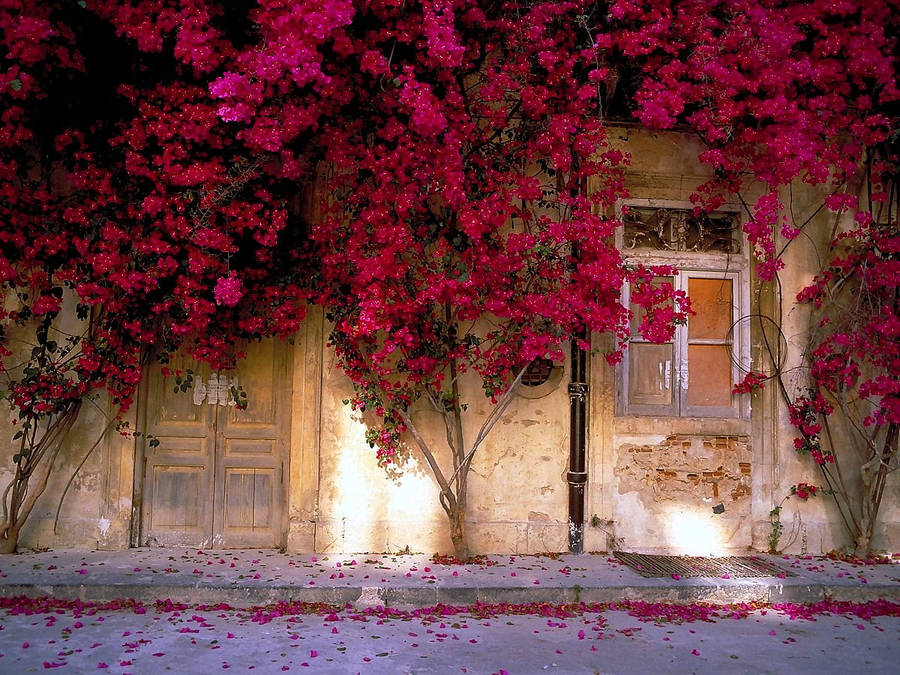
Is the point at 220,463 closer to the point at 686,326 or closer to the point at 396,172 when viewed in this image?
the point at 396,172

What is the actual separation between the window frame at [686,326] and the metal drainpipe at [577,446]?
0.42 metres

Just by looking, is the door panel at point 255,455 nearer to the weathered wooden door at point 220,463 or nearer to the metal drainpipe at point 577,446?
the weathered wooden door at point 220,463

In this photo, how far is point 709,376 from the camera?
7500 mm

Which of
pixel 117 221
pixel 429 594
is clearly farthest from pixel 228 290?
pixel 429 594

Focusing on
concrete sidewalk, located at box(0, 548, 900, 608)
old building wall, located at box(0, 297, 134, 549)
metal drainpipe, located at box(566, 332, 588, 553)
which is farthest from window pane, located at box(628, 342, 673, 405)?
old building wall, located at box(0, 297, 134, 549)

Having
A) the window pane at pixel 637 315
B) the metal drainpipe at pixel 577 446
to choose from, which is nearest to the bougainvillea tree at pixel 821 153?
the window pane at pixel 637 315

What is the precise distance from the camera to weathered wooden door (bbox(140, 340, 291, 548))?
709 centimetres

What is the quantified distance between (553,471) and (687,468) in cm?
123

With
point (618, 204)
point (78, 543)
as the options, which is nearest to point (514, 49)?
→ point (618, 204)

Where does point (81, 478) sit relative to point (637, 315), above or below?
below

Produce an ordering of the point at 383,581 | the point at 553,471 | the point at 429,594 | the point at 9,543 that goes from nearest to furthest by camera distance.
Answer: the point at 429,594 → the point at 383,581 → the point at 9,543 → the point at 553,471

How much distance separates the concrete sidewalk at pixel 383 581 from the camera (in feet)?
18.8

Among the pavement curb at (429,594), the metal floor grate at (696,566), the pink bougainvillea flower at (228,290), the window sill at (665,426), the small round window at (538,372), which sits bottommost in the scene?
the pavement curb at (429,594)

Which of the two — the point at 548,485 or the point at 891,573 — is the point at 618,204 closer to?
the point at 548,485
